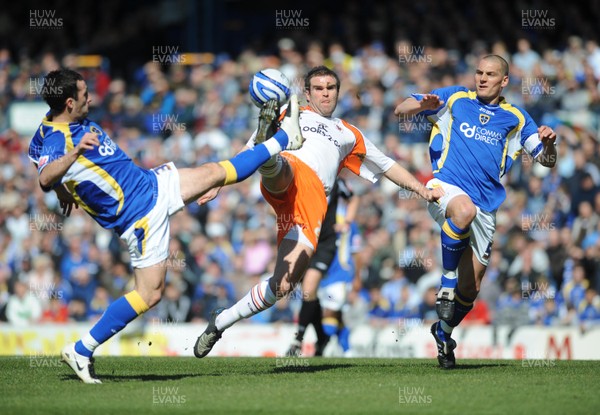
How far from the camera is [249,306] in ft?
30.6

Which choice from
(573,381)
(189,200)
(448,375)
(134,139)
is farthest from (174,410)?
(134,139)

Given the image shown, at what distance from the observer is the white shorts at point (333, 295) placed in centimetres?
1371

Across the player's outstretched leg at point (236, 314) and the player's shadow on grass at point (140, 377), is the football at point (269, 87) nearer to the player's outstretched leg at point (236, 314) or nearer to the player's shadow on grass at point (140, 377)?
the player's outstretched leg at point (236, 314)

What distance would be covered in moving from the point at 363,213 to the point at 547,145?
8.79 metres

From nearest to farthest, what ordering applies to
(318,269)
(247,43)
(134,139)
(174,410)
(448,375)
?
(174,410) → (448,375) → (318,269) → (134,139) → (247,43)

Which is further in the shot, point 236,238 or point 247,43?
point 247,43

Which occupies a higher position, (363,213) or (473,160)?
(473,160)

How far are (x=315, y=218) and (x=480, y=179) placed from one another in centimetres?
162

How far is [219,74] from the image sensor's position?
22.7m

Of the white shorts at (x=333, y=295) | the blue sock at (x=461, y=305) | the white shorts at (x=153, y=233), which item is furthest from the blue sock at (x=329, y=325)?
the white shorts at (x=153, y=233)

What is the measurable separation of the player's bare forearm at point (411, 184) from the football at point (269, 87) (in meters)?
1.30

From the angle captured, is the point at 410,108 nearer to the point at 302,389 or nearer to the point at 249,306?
the point at 249,306

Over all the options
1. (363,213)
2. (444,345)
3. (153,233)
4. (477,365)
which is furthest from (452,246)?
(363,213)

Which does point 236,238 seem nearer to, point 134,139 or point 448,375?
point 134,139
